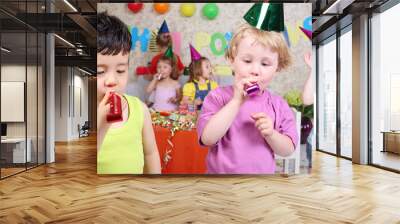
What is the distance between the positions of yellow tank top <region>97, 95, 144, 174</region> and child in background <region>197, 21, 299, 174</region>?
3.49ft

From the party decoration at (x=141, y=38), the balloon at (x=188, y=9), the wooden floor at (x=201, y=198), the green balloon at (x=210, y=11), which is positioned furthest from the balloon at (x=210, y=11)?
the wooden floor at (x=201, y=198)

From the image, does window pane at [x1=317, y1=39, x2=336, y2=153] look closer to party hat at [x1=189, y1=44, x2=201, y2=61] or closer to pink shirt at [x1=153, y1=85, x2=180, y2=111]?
party hat at [x1=189, y1=44, x2=201, y2=61]

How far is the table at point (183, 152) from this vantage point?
22.2 feet

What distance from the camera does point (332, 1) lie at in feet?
23.2

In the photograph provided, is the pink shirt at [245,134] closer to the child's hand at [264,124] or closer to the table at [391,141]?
the child's hand at [264,124]

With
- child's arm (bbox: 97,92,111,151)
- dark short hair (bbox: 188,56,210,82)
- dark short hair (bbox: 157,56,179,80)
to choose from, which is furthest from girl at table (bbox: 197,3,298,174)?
child's arm (bbox: 97,92,111,151)

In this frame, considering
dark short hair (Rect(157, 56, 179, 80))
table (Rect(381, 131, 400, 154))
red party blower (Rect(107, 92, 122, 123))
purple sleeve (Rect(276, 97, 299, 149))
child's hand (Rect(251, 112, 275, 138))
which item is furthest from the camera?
table (Rect(381, 131, 400, 154))

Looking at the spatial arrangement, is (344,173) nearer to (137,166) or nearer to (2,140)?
(137,166)

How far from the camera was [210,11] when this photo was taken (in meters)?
6.86

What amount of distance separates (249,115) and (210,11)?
1949 millimetres

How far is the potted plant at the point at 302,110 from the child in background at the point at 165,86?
1932mm

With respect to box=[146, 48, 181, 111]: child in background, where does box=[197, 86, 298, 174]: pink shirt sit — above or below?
below

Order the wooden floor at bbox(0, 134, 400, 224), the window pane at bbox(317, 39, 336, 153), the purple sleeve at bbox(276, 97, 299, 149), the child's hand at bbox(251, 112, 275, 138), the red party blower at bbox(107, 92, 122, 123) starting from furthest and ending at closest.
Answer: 1. the window pane at bbox(317, 39, 336, 153)
2. the purple sleeve at bbox(276, 97, 299, 149)
3. the red party blower at bbox(107, 92, 122, 123)
4. the child's hand at bbox(251, 112, 275, 138)
5. the wooden floor at bbox(0, 134, 400, 224)

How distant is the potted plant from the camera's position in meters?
6.81
